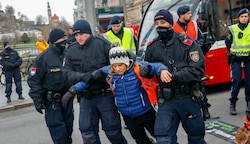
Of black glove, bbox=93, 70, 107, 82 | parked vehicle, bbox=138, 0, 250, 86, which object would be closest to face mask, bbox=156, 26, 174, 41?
black glove, bbox=93, 70, 107, 82

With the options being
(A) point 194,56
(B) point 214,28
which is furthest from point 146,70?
(B) point 214,28

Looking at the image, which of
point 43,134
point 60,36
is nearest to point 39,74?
point 60,36

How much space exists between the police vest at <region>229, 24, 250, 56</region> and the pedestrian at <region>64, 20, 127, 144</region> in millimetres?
2664

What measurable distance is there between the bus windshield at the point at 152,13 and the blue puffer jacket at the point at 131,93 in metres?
4.07

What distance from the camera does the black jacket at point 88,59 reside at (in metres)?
3.83

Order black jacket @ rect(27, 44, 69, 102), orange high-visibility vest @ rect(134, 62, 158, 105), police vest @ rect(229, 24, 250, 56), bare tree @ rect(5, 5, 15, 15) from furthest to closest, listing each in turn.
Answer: bare tree @ rect(5, 5, 15, 15) → police vest @ rect(229, 24, 250, 56) → black jacket @ rect(27, 44, 69, 102) → orange high-visibility vest @ rect(134, 62, 158, 105)

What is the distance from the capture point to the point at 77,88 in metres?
3.68

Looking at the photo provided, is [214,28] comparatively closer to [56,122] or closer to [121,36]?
[121,36]

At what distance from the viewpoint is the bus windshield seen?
746cm

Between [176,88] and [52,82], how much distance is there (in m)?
1.75

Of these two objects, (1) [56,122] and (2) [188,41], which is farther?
(1) [56,122]

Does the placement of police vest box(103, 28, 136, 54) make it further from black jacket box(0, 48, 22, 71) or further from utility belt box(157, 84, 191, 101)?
black jacket box(0, 48, 22, 71)

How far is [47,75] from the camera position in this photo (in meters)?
4.25

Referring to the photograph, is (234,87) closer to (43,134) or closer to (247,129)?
(247,129)
